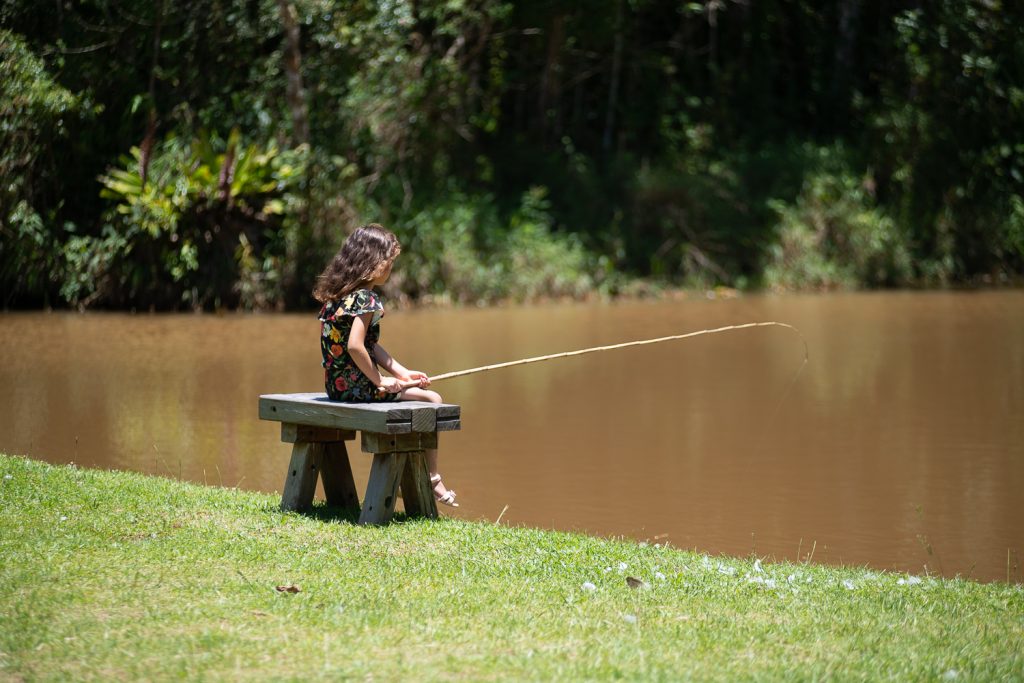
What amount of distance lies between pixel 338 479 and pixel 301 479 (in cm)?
36

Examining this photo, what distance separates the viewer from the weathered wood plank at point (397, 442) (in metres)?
6.30

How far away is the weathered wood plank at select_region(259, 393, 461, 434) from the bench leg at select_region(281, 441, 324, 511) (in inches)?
8.2

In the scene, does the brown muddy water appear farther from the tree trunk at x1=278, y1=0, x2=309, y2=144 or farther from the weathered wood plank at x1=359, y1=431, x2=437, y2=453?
the tree trunk at x1=278, y1=0, x2=309, y2=144

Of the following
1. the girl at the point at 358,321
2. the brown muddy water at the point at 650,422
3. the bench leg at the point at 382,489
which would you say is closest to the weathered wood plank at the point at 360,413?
the girl at the point at 358,321

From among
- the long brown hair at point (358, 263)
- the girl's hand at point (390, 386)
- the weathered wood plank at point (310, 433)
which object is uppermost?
the long brown hair at point (358, 263)

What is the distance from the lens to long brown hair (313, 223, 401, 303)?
262 inches

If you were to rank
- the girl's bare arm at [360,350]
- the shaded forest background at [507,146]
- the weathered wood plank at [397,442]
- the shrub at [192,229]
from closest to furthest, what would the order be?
the weathered wood plank at [397,442] < the girl's bare arm at [360,350] < the shrub at [192,229] < the shaded forest background at [507,146]

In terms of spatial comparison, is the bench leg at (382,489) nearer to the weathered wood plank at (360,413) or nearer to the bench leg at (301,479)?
the weathered wood plank at (360,413)

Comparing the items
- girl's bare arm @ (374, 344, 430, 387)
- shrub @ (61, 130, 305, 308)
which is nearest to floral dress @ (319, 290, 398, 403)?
girl's bare arm @ (374, 344, 430, 387)

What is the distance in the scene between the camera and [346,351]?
6.64 metres

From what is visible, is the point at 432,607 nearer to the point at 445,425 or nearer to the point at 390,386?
the point at 445,425

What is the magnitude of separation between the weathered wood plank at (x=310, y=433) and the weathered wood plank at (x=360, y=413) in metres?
0.13

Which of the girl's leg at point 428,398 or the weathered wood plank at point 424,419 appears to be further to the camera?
the girl's leg at point 428,398

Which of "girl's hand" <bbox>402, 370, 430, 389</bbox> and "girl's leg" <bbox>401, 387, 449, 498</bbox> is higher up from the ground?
"girl's hand" <bbox>402, 370, 430, 389</bbox>
